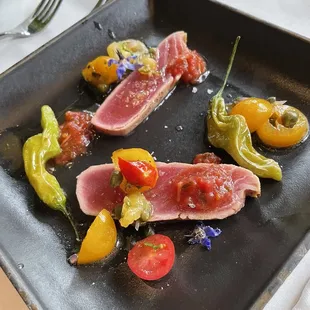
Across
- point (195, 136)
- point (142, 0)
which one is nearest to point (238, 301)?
point (195, 136)

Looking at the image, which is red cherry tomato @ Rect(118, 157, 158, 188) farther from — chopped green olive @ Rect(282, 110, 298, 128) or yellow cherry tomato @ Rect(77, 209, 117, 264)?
chopped green olive @ Rect(282, 110, 298, 128)

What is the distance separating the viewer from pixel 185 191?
1.94 meters

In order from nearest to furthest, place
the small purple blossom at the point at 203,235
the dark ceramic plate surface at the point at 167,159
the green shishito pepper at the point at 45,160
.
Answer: the dark ceramic plate surface at the point at 167,159 → the small purple blossom at the point at 203,235 → the green shishito pepper at the point at 45,160

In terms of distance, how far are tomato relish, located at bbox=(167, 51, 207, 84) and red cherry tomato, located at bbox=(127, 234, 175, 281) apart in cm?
95

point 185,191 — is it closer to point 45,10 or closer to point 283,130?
point 283,130

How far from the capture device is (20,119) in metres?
2.31

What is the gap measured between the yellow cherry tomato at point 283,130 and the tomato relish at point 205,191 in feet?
1.08

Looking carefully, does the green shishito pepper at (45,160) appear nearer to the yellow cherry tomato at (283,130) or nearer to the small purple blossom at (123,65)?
the small purple blossom at (123,65)

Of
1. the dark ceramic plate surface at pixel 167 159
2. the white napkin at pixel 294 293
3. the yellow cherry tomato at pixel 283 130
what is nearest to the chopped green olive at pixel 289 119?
the yellow cherry tomato at pixel 283 130

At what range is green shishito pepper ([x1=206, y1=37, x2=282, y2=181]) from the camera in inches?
79.9

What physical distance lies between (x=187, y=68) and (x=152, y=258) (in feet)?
3.54

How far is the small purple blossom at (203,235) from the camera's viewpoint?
6.10 feet

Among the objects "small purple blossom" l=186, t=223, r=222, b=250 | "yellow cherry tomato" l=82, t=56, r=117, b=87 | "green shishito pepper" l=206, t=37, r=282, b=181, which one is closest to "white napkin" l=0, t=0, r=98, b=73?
"yellow cherry tomato" l=82, t=56, r=117, b=87

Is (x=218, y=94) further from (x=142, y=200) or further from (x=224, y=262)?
(x=224, y=262)
